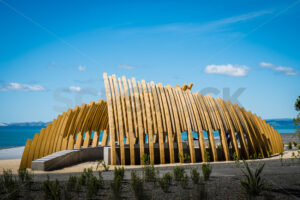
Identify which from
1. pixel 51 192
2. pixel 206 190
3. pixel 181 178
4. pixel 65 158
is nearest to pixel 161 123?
pixel 65 158

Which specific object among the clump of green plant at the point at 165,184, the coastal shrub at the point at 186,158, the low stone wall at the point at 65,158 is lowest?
the clump of green plant at the point at 165,184

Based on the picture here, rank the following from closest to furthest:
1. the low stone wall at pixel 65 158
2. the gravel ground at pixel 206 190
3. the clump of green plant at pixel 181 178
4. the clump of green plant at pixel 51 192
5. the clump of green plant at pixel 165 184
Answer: the clump of green plant at pixel 51 192, the gravel ground at pixel 206 190, the clump of green plant at pixel 165 184, the clump of green plant at pixel 181 178, the low stone wall at pixel 65 158

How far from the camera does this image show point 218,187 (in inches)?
224

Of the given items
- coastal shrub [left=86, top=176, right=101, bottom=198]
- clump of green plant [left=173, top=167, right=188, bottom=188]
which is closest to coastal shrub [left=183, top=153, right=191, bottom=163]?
clump of green plant [left=173, top=167, right=188, bottom=188]

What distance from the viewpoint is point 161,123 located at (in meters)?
10.8

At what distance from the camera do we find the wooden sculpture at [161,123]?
34.3ft

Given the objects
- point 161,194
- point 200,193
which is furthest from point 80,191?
point 200,193

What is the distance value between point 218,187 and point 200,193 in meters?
0.76

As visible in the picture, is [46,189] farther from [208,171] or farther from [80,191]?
[208,171]

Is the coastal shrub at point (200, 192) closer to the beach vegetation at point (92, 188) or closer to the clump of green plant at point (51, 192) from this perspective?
the beach vegetation at point (92, 188)

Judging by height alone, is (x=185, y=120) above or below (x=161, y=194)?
above

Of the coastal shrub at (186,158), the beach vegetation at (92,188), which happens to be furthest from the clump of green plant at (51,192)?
the coastal shrub at (186,158)

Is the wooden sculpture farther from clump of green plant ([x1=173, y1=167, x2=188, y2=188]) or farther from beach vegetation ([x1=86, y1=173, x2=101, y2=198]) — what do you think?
beach vegetation ([x1=86, y1=173, x2=101, y2=198])

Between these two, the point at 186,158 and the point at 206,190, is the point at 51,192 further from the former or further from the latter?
the point at 186,158
